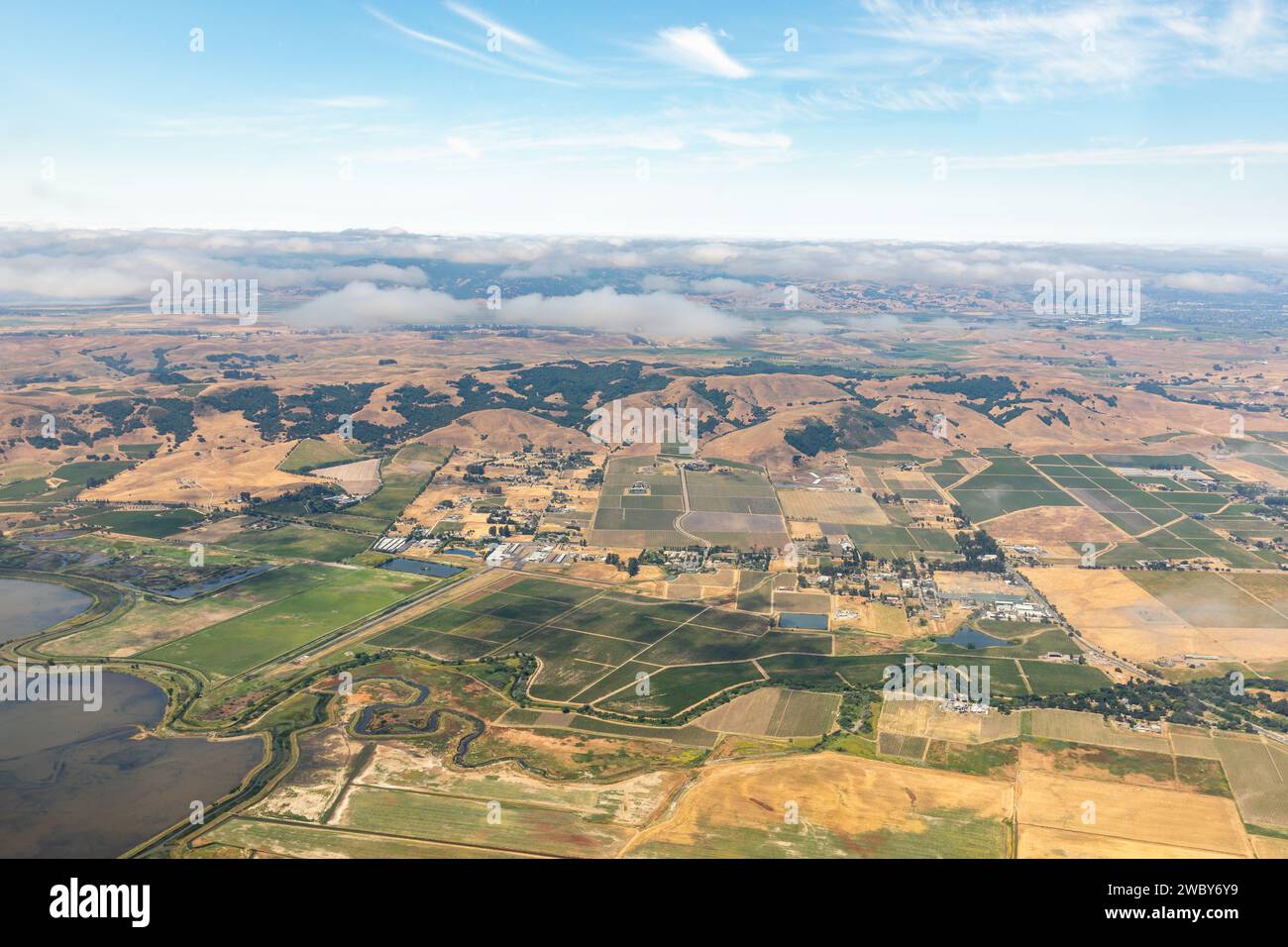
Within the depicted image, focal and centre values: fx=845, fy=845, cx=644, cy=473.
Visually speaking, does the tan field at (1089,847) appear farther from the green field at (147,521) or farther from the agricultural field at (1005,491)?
the green field at (147,521)

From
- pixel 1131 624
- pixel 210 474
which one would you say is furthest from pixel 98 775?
pixel 1131 624

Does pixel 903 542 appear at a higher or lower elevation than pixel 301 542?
higher

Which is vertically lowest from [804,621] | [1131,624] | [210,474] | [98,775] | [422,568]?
[98,775]

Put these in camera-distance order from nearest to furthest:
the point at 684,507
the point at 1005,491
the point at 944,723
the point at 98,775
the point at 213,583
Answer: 1. the point at 98,775
2. the point at 944,723
3. the point at 213,583
4. the point at 684,507
5. the point at 1005,491

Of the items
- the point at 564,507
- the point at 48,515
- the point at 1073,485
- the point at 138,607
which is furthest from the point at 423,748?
the point at 1073,485

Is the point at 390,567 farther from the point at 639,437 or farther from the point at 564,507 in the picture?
the point at 639,437

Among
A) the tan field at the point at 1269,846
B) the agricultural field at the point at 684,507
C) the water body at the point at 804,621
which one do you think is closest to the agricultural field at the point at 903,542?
the agricultural field at the point at 684,507

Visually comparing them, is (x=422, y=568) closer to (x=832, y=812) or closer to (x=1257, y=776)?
(x=832, y=812)

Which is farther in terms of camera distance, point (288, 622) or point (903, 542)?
point (903, 542)
